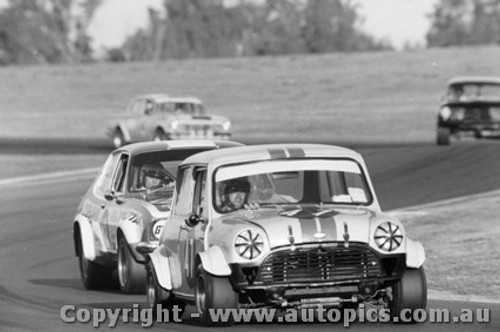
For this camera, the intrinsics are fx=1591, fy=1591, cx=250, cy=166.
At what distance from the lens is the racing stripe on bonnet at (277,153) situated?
1203 cm

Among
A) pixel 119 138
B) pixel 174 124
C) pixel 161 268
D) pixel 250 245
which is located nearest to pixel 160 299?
pixel 161 268

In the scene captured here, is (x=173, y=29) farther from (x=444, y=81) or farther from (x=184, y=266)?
(x=184, y=266)

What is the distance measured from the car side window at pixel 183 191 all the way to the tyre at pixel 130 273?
2051 millimetres

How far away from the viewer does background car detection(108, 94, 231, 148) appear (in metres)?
39.0

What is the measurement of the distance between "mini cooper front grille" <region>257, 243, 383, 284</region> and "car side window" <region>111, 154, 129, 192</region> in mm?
4959

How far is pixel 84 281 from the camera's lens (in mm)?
16312

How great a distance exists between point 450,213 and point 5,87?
6163cm

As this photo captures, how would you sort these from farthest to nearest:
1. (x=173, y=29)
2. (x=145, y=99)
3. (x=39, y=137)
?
1. (x=173, y=29)
2. (x=39, y=137)
3. (x=145, y=99)

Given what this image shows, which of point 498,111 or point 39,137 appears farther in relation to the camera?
point 39,137

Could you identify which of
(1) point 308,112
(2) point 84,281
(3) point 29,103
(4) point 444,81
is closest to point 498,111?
(2) point 84,281

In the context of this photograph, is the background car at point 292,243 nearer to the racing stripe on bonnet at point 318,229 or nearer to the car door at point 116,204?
the racing stripe on bonnet at point 318,229

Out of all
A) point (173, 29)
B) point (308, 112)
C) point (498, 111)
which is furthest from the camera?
point (173, 29)

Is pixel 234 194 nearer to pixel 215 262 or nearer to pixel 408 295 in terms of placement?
pixel 215 262

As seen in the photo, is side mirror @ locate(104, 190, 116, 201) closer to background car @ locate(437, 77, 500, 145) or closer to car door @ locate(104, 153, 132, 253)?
car door @ locate(104, 153, 132, 253)
